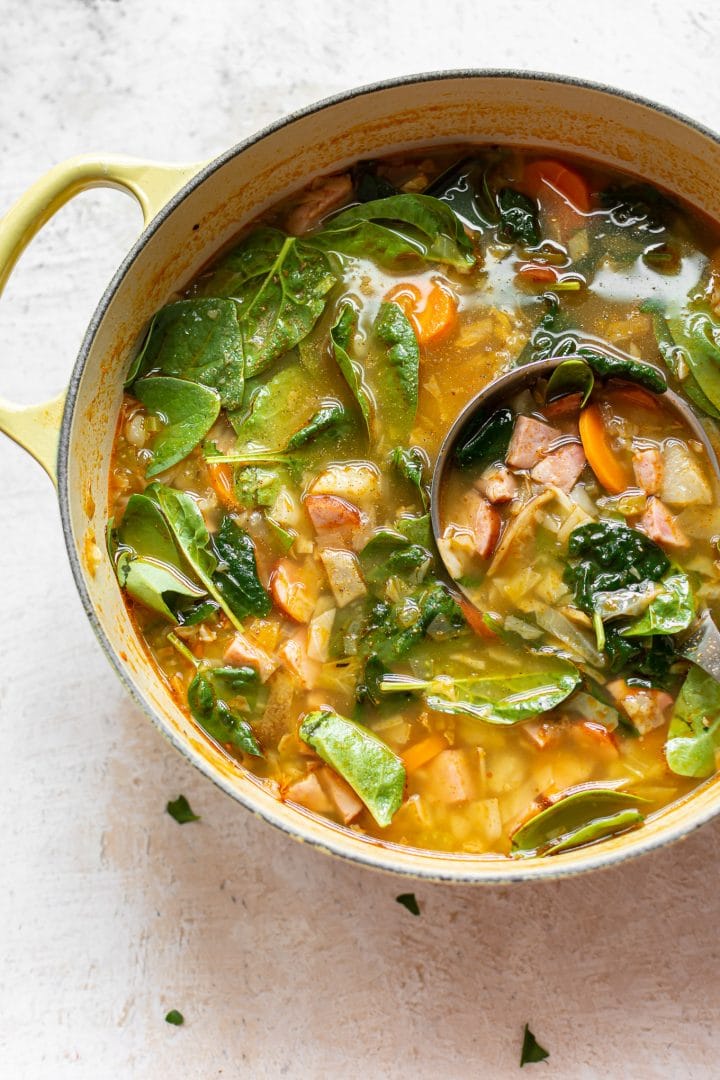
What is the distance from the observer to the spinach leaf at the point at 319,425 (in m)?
2.68

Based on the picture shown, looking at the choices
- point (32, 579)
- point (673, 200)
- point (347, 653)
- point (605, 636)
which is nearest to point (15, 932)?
point (32, 579)

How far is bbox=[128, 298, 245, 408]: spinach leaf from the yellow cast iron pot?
0.05m

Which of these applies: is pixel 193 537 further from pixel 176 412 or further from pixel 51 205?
pixel 51 205

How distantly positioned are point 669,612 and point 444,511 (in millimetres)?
610

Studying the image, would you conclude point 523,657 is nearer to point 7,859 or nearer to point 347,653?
point 347,653

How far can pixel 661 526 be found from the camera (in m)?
2.63

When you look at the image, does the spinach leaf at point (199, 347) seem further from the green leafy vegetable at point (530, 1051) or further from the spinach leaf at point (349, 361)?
the green leafy vegetable at point (530, 1051)

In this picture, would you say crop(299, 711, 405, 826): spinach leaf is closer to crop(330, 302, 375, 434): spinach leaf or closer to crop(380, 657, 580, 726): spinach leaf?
crop(380, 657, 580, 726): spinach leaf

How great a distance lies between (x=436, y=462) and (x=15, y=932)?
68.6 inches

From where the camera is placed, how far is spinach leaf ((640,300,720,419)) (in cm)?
266

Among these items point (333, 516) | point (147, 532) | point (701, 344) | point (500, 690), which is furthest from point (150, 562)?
point (701, 344)

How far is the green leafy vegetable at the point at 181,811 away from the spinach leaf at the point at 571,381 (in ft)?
4.76

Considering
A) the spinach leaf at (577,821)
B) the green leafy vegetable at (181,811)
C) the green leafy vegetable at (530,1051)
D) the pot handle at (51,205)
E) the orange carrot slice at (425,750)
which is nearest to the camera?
the pot handle at (51,205)

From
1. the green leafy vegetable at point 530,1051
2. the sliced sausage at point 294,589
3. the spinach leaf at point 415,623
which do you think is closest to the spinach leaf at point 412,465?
the spinach leaf at point 415,623
